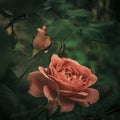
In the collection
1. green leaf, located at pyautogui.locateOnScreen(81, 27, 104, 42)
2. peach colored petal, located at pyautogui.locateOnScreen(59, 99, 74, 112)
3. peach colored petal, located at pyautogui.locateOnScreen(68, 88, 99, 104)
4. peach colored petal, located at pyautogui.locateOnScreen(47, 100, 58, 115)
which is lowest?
peach colored petal, located at pyautogui.locateOnScreen(68, 88, 99, 104)

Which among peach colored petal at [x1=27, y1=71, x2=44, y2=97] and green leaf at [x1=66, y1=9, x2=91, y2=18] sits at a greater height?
green leaf at [x1=66, y1=9, x2=91, y2=18]

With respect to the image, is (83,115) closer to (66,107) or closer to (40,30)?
(66,107)

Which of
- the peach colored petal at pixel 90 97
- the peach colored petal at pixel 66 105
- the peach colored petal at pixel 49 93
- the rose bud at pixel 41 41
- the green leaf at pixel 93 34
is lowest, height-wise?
the peach colored petal at pixel 90 97

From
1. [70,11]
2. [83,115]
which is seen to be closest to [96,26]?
[70,11]

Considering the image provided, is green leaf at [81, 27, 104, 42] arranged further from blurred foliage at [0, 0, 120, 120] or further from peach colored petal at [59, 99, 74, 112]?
peach colored petal at [59, 99, 74, 112]

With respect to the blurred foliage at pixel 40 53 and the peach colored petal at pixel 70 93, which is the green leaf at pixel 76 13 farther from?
the peach colored petal at pixel 70 93

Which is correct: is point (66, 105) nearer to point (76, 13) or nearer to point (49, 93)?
point (49, 93)

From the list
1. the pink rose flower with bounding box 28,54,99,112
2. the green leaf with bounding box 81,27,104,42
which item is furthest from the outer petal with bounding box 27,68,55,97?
the green leaf with bounding box 81,27,104,42

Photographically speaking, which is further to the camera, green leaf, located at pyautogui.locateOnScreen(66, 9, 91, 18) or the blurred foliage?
green leaf, located at pyautogui.locateOnScreen(66, 9, 91, 18)

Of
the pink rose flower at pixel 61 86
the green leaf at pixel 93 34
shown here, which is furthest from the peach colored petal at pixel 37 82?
the green leaf at pixel 93 34
